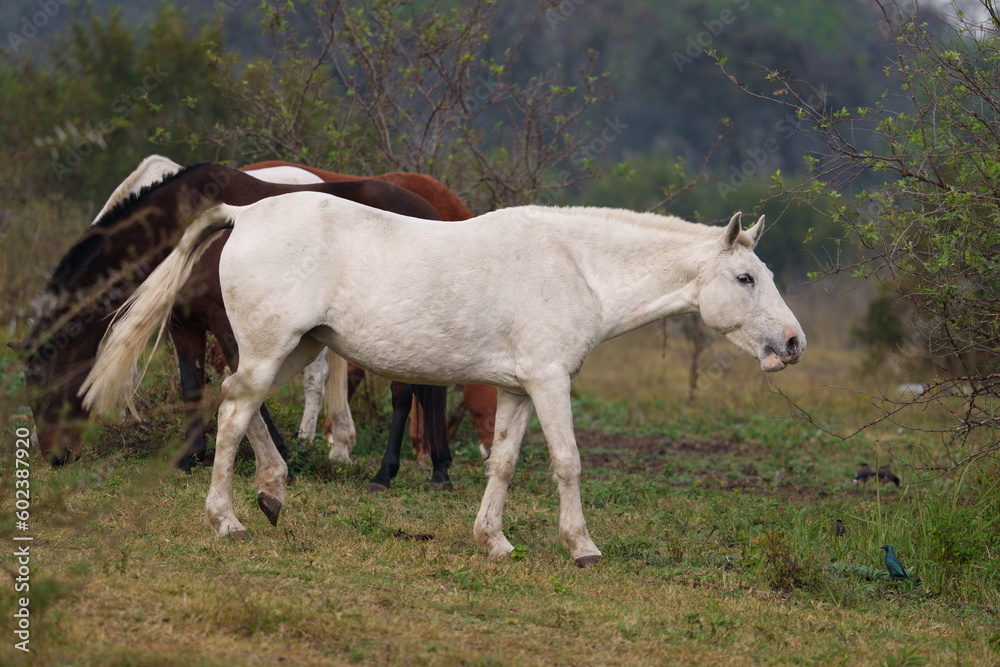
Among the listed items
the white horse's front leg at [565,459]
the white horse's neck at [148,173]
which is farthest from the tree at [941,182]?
the white horse's neck at [148,173]

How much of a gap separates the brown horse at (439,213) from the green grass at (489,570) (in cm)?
31

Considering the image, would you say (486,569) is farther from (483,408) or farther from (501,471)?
(483,408)

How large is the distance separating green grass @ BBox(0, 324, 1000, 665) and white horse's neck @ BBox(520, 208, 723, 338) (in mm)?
1347

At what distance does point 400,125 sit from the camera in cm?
1115

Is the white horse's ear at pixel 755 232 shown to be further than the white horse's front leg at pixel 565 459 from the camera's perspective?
Yes

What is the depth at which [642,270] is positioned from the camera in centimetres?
580

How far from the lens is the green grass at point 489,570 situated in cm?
397

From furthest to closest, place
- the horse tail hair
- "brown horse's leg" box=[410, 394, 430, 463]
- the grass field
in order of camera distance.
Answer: "brown horse's leg" box=[410, 394, 430, 463]
the horse tail hair
the grass field

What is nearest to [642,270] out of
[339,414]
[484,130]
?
[339,414]

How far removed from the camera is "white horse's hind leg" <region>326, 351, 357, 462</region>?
26.9 ft

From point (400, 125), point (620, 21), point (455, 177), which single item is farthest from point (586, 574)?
point (620, 21)

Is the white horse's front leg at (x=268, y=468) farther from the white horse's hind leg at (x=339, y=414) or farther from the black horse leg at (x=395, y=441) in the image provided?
the white horse's hind leg at (x=339, y=414)

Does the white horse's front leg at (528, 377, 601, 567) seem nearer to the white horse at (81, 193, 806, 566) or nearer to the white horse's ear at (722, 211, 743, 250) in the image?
the white horse at (81, 193, 806, 566)

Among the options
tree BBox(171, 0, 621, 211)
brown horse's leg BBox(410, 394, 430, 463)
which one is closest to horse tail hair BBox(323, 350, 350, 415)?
brown horse's leg BBox(410, 394, 430, 463)
